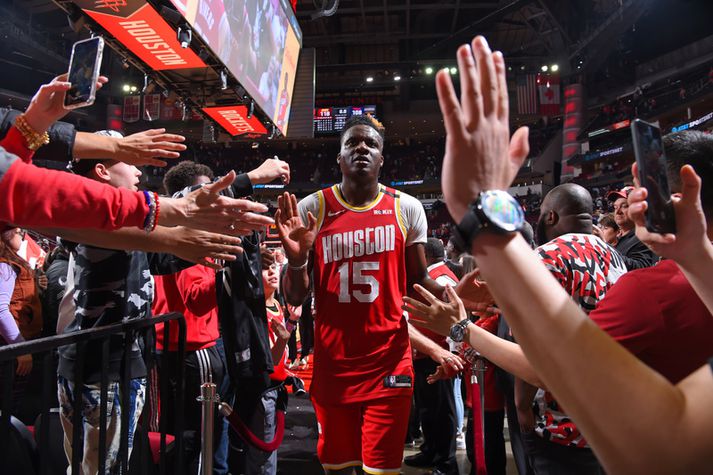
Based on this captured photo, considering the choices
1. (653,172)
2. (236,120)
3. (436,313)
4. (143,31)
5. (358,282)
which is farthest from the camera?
(236,120)

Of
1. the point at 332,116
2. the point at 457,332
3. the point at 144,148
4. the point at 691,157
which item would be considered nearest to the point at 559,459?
the point at 457,332

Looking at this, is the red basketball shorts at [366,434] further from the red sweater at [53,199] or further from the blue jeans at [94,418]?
the red sweater at [53,199]

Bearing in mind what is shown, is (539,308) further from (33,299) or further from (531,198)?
(531,198)

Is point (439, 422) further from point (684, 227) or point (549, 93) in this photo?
point (549, 93)

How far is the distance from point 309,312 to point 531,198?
24.6 m

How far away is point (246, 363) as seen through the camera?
297cm

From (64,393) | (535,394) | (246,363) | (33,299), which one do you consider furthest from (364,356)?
(33,299)

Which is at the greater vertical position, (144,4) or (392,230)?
(144,4)

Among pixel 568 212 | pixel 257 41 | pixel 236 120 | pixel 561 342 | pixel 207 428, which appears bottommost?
pixel 207 428

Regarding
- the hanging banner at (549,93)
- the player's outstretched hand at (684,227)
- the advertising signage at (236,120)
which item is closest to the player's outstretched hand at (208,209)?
the player's outstretched hand at (684,227)

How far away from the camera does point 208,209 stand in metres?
1.88

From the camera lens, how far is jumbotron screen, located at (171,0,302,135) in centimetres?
500

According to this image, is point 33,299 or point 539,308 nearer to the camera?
point 539,308

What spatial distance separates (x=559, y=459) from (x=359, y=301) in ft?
4.16
